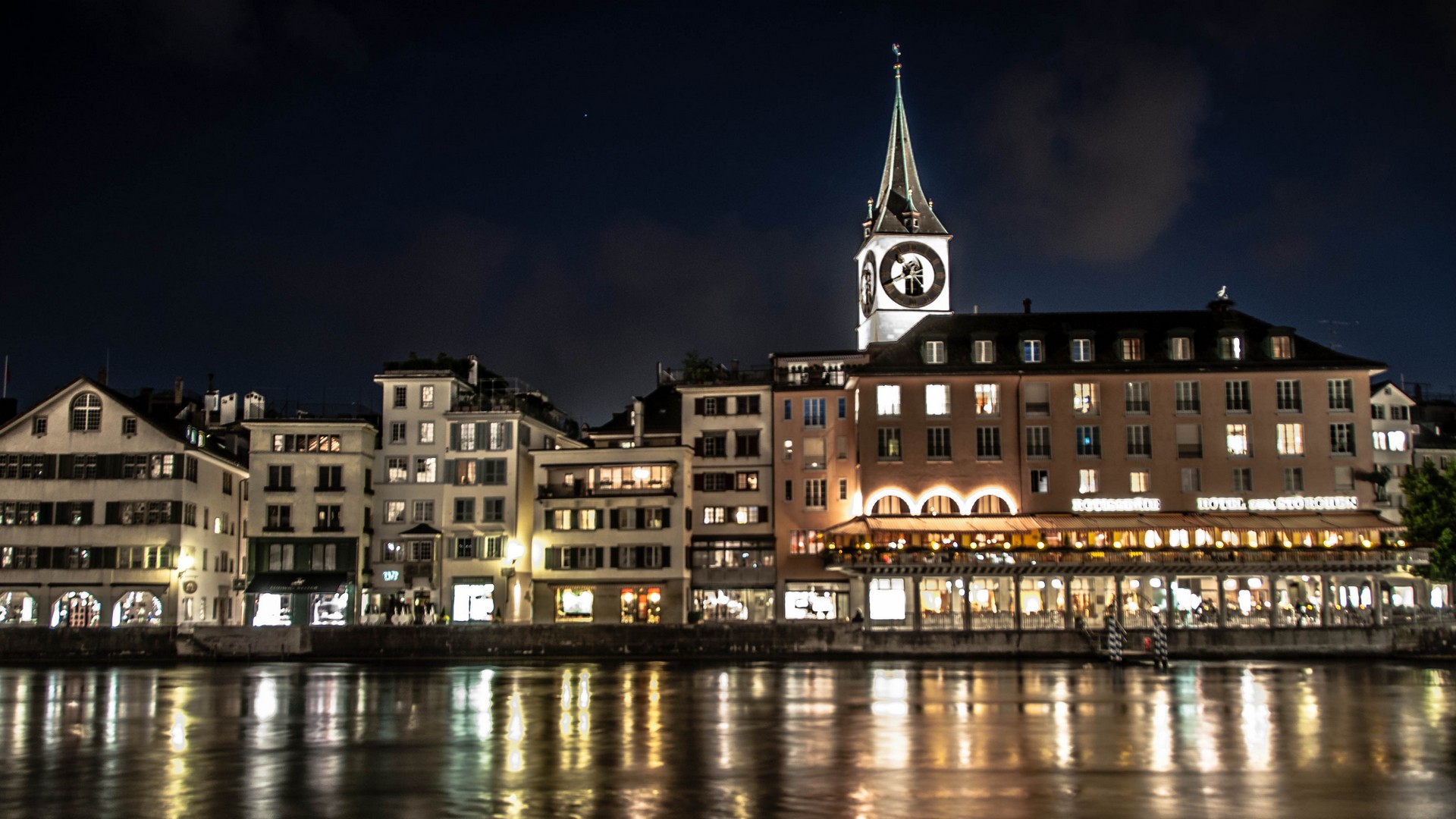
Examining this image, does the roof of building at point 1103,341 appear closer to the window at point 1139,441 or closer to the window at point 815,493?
the window at point 1139,441

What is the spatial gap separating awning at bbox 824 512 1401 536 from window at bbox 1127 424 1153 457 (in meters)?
4.19

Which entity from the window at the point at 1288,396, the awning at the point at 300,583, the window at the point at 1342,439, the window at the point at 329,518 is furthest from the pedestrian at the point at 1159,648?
the window at the point at 329,518

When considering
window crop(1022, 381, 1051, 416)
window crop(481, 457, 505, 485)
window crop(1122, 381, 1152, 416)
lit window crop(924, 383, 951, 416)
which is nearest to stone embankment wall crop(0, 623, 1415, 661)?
window crop(1122, 381, 1152, 416)

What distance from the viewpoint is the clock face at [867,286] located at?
11449 centimetres

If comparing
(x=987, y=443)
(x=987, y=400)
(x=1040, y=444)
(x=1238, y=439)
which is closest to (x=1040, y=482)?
(x=1040, y=444)

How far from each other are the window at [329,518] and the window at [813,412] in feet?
107

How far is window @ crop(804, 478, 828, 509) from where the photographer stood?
92562mm

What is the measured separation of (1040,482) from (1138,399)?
8402mm

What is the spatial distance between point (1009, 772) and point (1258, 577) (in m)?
62.3

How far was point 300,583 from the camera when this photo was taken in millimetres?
91250

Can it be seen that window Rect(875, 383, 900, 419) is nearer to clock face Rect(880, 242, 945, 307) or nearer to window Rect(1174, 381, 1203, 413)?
window Rect(1174, 381, 1203, 413)

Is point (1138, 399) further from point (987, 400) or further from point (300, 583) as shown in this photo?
point (300, 583)

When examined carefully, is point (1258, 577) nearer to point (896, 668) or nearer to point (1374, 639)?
point (1374, 639)

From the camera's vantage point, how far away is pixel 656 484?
9281 centimetres
